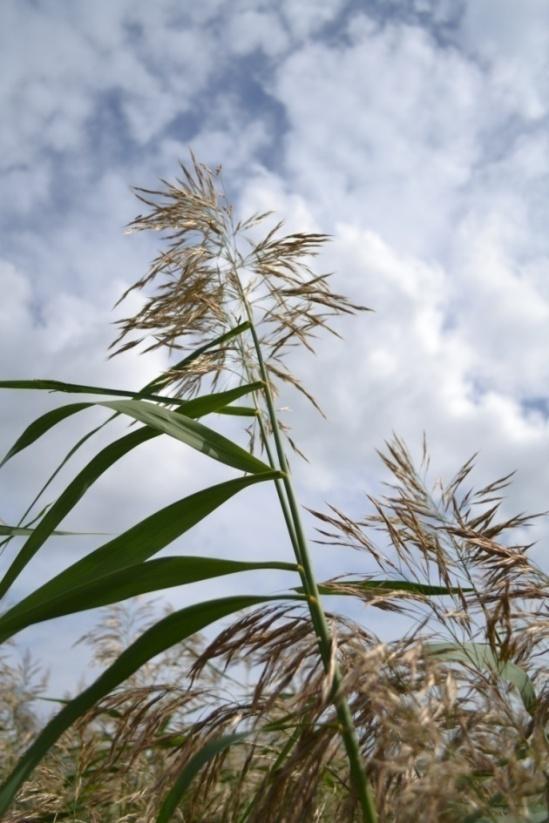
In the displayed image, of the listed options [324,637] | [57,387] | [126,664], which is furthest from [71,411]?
[324,637]

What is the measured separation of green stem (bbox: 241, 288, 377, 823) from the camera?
1.27 meters

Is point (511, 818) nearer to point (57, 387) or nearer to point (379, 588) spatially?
point (379, 588)

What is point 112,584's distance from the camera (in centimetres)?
139

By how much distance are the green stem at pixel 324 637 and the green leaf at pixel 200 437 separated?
0.25 feet

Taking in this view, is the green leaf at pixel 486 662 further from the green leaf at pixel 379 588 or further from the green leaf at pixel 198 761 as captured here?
the green leaf at pixel 198 761

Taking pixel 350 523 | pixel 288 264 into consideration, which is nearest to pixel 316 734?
pixel 350 523

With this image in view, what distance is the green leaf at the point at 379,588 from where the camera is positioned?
1.58 metres

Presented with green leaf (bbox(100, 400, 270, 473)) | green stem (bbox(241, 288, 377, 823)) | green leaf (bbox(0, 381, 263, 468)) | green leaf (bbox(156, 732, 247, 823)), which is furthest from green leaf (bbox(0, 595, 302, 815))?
green leaf (bbox(0, 381, 263, 468))

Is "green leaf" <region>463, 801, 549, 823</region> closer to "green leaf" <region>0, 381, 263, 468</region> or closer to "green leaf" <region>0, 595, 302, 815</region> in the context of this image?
"green leaf" <region>0, 595, 302, 815</region>

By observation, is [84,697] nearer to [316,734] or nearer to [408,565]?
[316,734]

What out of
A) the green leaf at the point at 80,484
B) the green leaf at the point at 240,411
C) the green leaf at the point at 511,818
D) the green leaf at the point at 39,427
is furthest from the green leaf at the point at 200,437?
the green leaf at the point at 511,818

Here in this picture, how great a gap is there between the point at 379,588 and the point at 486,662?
23 centimetres

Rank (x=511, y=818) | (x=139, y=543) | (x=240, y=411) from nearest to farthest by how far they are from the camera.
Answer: (x=511, y=818)
(x=139, y=543)
(x=240, y=411)

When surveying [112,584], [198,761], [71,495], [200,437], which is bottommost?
[198,761]
